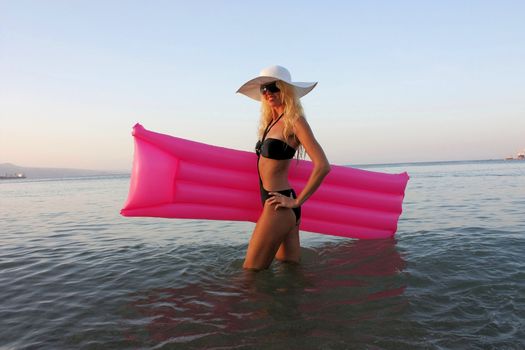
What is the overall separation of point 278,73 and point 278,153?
725mm

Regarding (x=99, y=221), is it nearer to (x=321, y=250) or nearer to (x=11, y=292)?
(x=11, y=292)

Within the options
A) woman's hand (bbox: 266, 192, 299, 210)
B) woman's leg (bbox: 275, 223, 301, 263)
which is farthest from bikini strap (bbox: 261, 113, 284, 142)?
woman's leg (bbox: 275, 223, 301, 263)

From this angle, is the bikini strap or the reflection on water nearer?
the reflection on water

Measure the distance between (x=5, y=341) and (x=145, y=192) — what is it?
184 centimetres

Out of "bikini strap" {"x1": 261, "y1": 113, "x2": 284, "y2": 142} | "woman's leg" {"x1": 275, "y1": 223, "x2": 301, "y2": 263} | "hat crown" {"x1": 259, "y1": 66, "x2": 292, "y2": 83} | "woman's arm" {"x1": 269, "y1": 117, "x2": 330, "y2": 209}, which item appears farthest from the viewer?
"woman's leg" {"x1": 275, "y1": 223, "x2": 301, "y2": 263}

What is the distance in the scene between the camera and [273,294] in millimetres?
3367

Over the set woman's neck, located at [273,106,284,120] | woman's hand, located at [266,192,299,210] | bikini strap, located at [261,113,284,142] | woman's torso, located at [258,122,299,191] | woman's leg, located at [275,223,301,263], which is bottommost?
woman's leg, located at [275,223,301,263]

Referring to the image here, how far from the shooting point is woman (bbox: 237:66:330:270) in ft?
10.7

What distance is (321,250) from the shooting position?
206 inches

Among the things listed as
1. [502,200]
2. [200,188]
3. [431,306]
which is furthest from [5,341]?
[502,200]

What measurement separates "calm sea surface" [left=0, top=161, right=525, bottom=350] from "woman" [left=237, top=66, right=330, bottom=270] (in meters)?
0.51

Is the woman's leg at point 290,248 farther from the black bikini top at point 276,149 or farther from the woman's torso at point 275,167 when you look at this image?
the black bikini top at point 276,149

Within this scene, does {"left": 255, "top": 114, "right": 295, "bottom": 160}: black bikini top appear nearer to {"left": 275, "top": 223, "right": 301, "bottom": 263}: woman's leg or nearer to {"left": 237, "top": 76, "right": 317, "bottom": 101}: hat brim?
{"left": 237, "top": 76, "right": 317, "bottom": 101}: hat brim

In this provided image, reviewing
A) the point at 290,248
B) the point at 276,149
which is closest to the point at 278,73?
the point at 276,149
